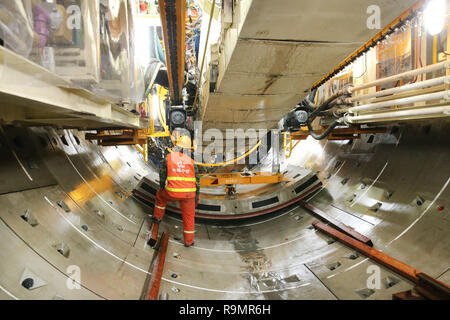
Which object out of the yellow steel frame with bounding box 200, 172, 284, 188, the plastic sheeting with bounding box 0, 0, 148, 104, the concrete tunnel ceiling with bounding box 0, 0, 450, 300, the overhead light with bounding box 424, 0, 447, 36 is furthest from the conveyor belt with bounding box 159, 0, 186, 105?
the overhead light with bounding box 424, 0, 447, 36

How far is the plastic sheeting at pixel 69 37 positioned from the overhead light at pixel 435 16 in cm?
326

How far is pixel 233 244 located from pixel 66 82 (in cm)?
327

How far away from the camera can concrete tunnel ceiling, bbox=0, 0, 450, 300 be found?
179 centimetres

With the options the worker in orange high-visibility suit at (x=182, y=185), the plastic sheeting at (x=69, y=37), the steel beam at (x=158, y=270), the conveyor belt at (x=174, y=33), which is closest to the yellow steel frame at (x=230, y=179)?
the worker in orange high-visibility suit at (x=182, y=185)

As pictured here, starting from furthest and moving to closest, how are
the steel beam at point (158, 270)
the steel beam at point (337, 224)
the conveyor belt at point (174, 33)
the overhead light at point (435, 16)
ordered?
the steel beam at point (337, 224) → the overhead light at point (435, 16) → the conveyor belt at point (174, 33) → the steel beam at point (158, 270)

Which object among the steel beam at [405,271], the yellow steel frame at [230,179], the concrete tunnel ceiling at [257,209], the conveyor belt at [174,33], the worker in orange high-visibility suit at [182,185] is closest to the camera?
the concrete tunnel ceiling at [257,209]

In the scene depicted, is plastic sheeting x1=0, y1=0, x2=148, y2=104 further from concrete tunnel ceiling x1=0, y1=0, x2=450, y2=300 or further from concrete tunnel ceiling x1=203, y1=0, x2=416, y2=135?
concrete tunnel ceiling x1=203, y1=0, x2=416, y2=135

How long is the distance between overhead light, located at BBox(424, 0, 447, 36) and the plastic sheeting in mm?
3263

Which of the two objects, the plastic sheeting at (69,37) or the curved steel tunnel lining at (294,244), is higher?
the plastic sheeting at (69,37)

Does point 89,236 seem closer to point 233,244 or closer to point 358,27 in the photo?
point 233,244

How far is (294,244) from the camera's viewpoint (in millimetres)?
3693

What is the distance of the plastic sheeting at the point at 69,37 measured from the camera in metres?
1.20

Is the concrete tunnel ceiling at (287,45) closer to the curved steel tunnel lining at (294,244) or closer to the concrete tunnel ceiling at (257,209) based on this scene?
the concrete tunnel ceiling at (257,209)
